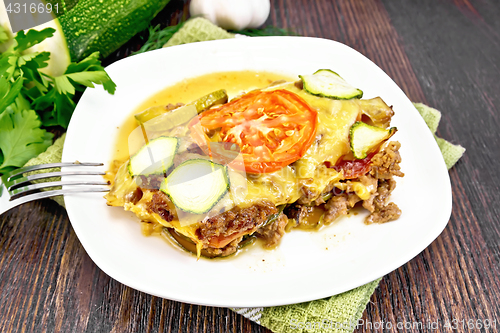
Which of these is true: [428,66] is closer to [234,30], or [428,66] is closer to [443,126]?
[443,126]

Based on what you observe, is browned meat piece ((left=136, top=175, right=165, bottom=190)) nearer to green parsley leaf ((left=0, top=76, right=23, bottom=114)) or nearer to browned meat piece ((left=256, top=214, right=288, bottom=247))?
browned meat piece ((left=256, top=214, right=288, bottom=247))

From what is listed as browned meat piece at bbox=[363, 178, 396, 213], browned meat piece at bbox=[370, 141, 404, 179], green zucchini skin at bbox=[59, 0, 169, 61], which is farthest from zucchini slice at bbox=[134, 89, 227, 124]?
browned meat piece at bbox=[363, 178, 396, 213]

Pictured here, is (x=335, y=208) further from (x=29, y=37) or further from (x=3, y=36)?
(x=3, y=36)

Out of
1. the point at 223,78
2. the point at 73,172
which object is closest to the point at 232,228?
the point at 73,172

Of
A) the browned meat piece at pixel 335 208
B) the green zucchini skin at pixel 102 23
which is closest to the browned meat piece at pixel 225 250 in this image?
the browned meat piece at pixel 335 208

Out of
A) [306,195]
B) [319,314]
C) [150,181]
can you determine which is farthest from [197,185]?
[319,314]

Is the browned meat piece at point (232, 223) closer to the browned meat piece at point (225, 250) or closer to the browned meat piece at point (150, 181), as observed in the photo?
the browned meat piece at point (225, 250)
